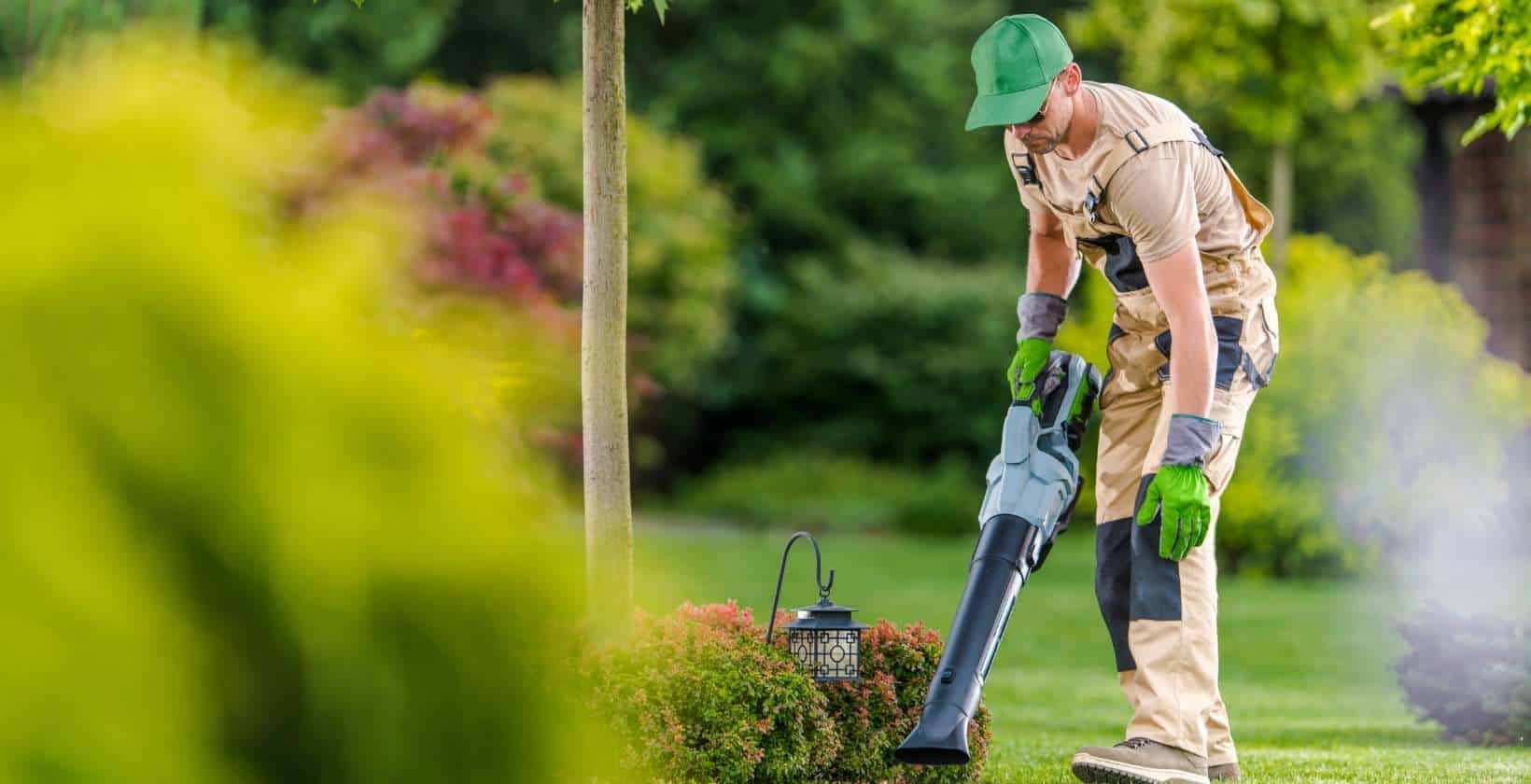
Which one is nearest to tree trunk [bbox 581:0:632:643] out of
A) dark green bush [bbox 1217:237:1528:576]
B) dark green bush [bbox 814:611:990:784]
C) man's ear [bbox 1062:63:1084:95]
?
dark green bush [bbox 814:611:990:784]

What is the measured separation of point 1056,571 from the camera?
16.9m

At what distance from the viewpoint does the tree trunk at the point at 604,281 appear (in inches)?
173

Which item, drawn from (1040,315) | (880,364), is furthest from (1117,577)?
(880,364)

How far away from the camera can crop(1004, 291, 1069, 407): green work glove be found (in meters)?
4.44

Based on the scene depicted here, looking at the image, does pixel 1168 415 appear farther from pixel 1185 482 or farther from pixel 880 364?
pixel 880 364

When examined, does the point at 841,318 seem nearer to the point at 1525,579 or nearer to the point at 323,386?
the point at 1525,579

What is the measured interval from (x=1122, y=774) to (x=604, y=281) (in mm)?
1753

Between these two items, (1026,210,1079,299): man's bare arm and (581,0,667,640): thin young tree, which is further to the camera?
(1026,210,1079,299): man's bare arm

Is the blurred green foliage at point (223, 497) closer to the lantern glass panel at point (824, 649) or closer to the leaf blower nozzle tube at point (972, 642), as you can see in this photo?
the leaf blower nozzle tube at point (972, 642)

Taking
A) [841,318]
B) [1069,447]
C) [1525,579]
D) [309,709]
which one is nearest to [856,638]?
[1069,447]

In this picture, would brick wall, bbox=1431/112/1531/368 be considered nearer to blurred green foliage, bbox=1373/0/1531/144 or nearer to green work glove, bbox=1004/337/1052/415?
blurred green foliage, bbox=1373/0/1531/144

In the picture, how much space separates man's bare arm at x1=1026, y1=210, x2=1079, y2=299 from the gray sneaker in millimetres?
1188

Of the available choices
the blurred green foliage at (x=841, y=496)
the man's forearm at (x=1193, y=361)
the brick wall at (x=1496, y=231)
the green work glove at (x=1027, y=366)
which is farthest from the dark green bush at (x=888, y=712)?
the brick wall at (x=1496, y=231)

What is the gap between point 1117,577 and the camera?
4449mm
